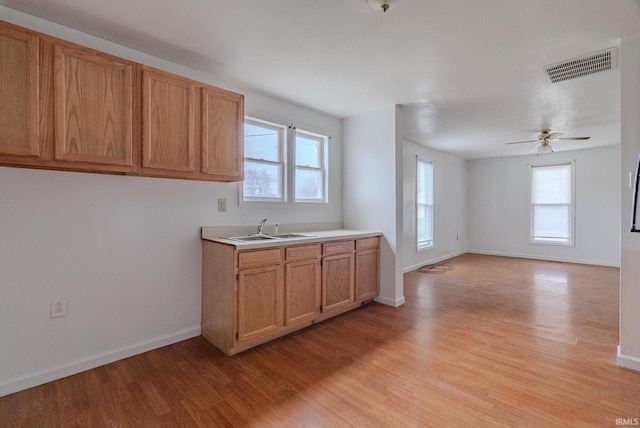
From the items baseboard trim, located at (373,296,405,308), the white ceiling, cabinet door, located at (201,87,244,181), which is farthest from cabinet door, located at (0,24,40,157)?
baseboard trim, located at (373,296,405,308)

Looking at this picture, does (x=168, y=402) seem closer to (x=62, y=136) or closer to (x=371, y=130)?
(x=62, y=136)

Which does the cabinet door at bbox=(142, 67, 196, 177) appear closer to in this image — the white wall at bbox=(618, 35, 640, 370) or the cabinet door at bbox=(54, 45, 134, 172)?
the cabinet door at bbox=(54, 45, 134, 172)

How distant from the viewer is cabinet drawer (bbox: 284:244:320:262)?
2.80 metres

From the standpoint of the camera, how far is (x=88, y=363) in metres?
2.22

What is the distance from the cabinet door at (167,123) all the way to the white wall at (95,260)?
345 mm

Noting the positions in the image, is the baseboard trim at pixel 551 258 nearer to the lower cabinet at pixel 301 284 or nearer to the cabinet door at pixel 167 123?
the lower cabinet at pixel 301 284

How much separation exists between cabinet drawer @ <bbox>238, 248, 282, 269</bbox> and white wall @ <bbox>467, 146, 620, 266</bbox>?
674 cm

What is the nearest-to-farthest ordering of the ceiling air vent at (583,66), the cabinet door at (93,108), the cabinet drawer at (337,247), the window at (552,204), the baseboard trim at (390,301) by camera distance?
the cabinet door at (93,108) < the ceiling air vent at (583,66) < the cabinet drawer at (337,247) < the baseboard trim at (390,301) < the window at (552,204)

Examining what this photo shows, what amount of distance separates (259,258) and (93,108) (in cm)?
159

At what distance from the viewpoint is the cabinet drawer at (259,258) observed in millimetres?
2447

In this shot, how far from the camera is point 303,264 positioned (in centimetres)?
292

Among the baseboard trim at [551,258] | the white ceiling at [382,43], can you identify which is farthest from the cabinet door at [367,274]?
the baseboard trim at [551,258]

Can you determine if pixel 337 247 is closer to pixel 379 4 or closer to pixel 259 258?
pixel 259 258

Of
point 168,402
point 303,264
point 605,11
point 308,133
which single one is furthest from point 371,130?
point 168,402
